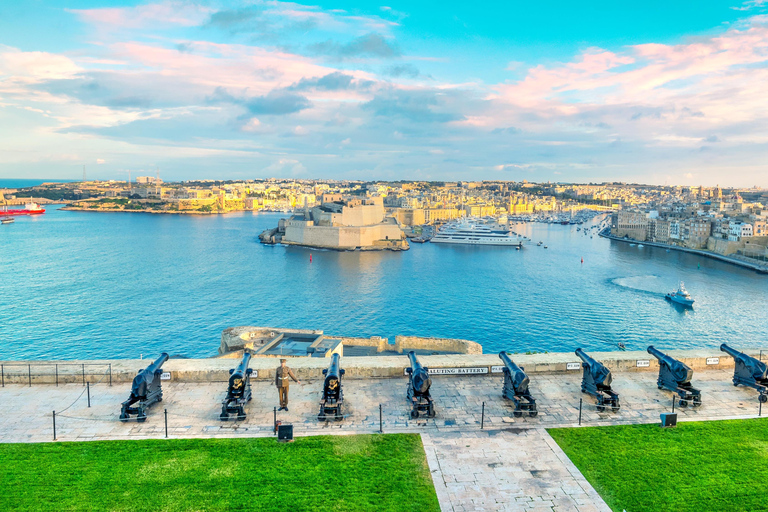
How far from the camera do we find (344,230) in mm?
72562

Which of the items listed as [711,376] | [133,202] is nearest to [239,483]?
[711,376]

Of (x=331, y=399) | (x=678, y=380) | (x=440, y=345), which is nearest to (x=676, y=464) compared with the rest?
(x=678, y=380)

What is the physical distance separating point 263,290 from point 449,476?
117ft

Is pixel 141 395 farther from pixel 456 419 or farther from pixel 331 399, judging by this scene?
pixel 456 419

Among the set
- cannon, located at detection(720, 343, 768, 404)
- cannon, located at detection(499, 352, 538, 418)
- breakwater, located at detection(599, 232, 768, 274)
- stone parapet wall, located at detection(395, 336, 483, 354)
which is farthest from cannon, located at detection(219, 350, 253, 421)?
breakwater, located at detection(599, 232, 768, 274)

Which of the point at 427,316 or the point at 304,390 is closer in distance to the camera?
the point at 304,390

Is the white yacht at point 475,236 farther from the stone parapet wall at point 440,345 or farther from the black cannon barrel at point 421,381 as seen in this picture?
the black cannon barrel at point 421,381

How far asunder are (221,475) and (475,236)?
7841cm

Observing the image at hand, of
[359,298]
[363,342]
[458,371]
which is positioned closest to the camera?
[458,371]

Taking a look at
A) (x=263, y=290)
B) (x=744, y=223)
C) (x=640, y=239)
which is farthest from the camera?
(x=640, y=239)

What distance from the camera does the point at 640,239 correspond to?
85.1 metres

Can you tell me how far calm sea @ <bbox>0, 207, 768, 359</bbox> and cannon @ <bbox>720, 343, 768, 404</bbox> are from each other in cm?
1626

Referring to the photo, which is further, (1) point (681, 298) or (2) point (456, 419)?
(1) point (681, 298)

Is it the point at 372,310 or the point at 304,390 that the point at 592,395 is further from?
the point at 372,310
